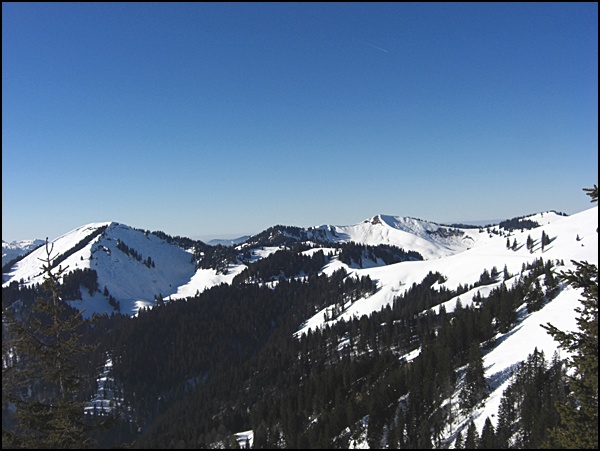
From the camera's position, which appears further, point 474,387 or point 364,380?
point 364,380

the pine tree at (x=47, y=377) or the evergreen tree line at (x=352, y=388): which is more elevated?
the pine tree at (x=47, y=377)

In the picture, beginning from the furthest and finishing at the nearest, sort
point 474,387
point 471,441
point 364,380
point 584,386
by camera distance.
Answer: point 364,380, point 474,387, point 471,441, point 584,386

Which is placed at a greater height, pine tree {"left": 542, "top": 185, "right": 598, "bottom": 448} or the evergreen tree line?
pine tree {"left": 542, "top": 185, "right": 598, "bottom": 448}

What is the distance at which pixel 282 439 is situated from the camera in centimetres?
8631

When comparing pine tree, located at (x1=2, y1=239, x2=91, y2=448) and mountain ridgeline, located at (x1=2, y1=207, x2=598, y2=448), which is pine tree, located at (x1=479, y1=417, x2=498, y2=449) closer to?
mountain ridgeline, located at (x1=2, y1=207, x2=598, y2=448)

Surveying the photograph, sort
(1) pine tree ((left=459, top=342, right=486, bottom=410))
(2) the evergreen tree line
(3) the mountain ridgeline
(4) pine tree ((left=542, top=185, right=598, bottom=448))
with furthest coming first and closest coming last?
(2) the evergreen tree line → (1) pine tree ((left=459, top=342, right=486, bottom=410)) → (3) the mountain ridgeline → (4) pine tree ((left=542, top=185, right=598, bottom=448))

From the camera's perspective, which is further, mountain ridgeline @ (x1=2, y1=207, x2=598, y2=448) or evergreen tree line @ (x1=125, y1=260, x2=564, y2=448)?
evergreen tree line @ (x1=125, y1=260, x2=564, y2=448)

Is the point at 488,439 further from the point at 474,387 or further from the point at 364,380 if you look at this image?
the point at 364,380

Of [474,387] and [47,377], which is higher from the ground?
[47,377]

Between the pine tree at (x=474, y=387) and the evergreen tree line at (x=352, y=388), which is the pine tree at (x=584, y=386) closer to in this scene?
the evergreen tree line at (x=352, y=388)

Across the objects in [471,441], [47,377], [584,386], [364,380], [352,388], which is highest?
[47,377]

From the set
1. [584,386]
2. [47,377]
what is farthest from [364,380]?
[47,377]

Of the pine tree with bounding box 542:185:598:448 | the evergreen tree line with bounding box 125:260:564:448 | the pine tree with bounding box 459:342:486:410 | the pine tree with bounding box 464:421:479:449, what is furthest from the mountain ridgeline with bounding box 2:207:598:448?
the pine tree with bounding box 542:185:598:448

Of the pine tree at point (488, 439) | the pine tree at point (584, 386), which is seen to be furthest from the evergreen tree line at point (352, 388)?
the pine tree at point (584, 386)
